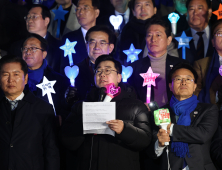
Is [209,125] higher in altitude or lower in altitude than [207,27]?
lower

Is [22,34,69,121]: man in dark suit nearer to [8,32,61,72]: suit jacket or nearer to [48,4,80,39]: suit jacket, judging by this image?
[8,32,61,72]: suit jacket

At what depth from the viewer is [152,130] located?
3.27m

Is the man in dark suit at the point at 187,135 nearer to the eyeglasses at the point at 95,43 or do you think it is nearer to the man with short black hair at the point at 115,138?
the man with short black hair at the point at 115,138

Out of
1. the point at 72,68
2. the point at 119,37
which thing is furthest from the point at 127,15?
the point at 72,68

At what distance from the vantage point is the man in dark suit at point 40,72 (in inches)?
162

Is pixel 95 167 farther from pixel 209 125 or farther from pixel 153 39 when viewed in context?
Result: pixel 153 39

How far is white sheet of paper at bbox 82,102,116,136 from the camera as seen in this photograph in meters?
2.81

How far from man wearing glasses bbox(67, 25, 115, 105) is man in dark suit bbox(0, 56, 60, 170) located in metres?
0.86

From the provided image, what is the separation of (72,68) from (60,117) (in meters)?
0.87

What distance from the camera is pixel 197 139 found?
2.98m

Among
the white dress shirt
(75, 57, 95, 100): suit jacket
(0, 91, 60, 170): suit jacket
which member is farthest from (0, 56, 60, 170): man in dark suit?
the white dress shirt

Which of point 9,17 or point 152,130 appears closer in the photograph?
point 152,130

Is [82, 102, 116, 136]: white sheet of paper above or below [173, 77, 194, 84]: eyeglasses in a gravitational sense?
below

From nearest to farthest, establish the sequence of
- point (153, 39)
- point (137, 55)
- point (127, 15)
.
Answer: point (153, 39)
point (137, 55)
point (127, 15)
